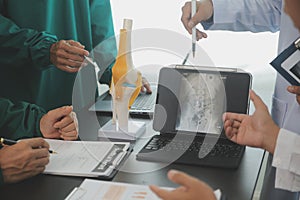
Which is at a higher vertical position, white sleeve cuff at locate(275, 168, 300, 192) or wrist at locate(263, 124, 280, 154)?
wrist at locate(263, 124, 280, 154)

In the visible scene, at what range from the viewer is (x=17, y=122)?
1.38m

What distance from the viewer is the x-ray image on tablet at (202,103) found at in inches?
51.6

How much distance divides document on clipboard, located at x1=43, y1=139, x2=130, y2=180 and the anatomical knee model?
0.10 m

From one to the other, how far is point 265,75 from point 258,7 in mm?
1224

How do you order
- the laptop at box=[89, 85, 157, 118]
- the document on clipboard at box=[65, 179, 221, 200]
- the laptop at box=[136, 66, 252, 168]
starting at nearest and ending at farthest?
1. the document on clipboard at box=[65, 179, 221, 200]
2. the laptop at box=[136, 66, 252, 168]
3. the laptop at box=[89, 85, 157, 118]

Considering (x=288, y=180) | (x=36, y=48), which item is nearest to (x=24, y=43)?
(x=36, y=48)

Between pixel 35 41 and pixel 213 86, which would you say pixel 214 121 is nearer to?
pixel 213 86

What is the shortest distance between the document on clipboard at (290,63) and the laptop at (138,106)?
46 centimetres

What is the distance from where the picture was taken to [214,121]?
4.31 feet

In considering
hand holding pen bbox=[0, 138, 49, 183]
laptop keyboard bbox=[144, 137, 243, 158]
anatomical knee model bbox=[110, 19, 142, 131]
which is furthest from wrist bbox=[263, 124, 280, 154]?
hand holding pen bbox=[0, 138, 49, 183]

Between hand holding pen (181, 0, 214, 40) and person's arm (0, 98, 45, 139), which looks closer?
person's arm (0, 98, 45, 139)

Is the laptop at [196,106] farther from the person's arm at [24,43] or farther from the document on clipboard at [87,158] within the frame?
the person's arm at [24,43]

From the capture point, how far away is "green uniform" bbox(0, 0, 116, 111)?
64.1 inches

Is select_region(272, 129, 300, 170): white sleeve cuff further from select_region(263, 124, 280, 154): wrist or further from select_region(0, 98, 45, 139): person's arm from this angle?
select_region(0, 98, 45, 139): person's arm
